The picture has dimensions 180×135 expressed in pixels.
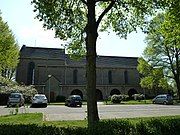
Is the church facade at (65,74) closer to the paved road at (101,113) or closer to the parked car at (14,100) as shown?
the parked car at (14,100)

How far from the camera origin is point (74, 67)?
70.1 meters

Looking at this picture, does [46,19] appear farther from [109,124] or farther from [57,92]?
[57,92]

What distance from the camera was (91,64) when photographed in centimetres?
1368

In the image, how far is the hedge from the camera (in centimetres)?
843

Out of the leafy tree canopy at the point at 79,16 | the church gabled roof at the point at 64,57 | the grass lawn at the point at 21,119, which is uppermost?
the church gabled roof at the point at 64,57

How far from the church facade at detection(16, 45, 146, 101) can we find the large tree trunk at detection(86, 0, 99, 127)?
48.0 metres

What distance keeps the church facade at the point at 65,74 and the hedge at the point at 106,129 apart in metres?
51.9

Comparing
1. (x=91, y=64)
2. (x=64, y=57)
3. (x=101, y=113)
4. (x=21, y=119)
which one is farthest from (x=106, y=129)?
(x=64, y=57)

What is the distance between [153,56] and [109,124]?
42.8m

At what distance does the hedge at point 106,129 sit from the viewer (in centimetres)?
843

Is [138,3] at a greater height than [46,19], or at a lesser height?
greater

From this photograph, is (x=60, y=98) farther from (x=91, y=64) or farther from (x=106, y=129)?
(x=106, y=129)

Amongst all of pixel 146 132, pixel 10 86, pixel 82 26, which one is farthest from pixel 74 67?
pixel 146 132

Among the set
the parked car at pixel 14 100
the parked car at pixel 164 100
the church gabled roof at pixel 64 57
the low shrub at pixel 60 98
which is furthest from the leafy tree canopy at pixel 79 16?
the church gabled roof at pixel 64 57
